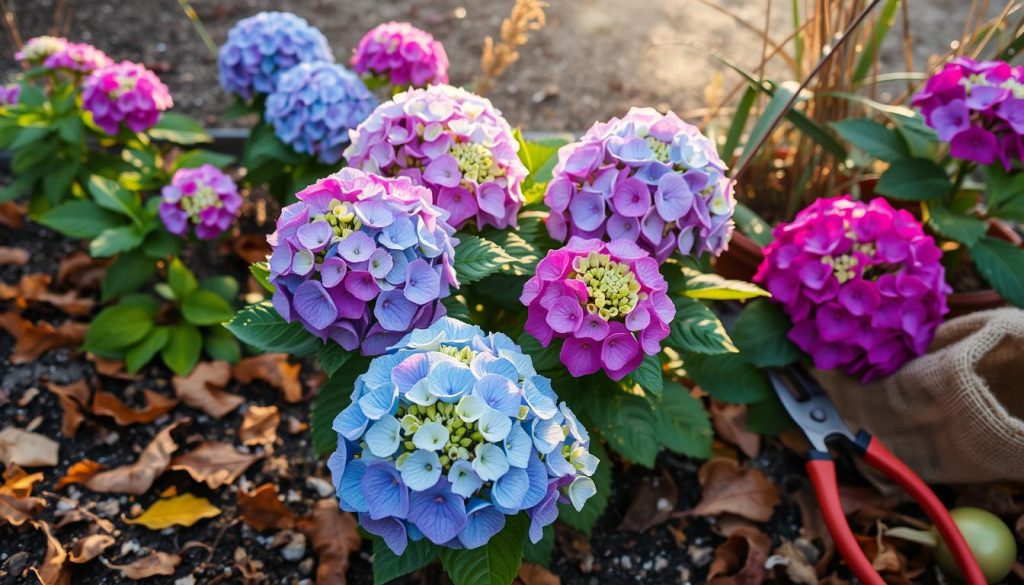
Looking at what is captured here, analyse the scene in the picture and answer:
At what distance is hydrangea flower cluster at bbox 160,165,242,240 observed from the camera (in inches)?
78.6

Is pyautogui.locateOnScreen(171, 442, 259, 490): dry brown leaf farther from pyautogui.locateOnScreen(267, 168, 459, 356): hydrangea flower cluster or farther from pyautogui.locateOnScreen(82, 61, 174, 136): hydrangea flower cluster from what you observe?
pyautogui.locateOnScreen(82, 61, 174, 136): hydrangea flower cluster

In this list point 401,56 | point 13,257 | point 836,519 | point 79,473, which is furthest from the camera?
point 13,257

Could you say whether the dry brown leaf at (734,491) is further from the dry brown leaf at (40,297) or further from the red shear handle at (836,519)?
the dry brown leaf at (40,297)

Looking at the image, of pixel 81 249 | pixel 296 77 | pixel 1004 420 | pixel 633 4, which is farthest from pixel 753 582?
pixel 633 4

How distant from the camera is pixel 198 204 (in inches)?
78.6

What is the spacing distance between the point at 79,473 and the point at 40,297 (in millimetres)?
680

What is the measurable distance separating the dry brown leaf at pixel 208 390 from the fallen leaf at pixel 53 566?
451 millimetres

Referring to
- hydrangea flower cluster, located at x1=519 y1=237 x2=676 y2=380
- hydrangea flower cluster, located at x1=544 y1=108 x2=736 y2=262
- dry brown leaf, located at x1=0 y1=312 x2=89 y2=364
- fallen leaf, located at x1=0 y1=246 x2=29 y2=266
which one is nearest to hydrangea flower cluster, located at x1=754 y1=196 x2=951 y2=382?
hydrangea flower cluster, located at x1=544 y1=108 x2=736 y2=262

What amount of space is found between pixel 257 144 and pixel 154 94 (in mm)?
311

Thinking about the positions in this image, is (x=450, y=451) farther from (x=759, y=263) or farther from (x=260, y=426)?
(x=759, y=263)

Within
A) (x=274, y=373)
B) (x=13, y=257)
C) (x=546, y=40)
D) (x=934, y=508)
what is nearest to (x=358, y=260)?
(x=274, y=373)

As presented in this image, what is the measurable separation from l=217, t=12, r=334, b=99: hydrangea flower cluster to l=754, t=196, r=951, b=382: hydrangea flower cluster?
1.45 m

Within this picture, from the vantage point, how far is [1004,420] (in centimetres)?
150

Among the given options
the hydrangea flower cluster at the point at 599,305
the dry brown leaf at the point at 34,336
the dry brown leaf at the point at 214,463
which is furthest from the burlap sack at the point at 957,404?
the dry brown leaf at the point at 34,336
